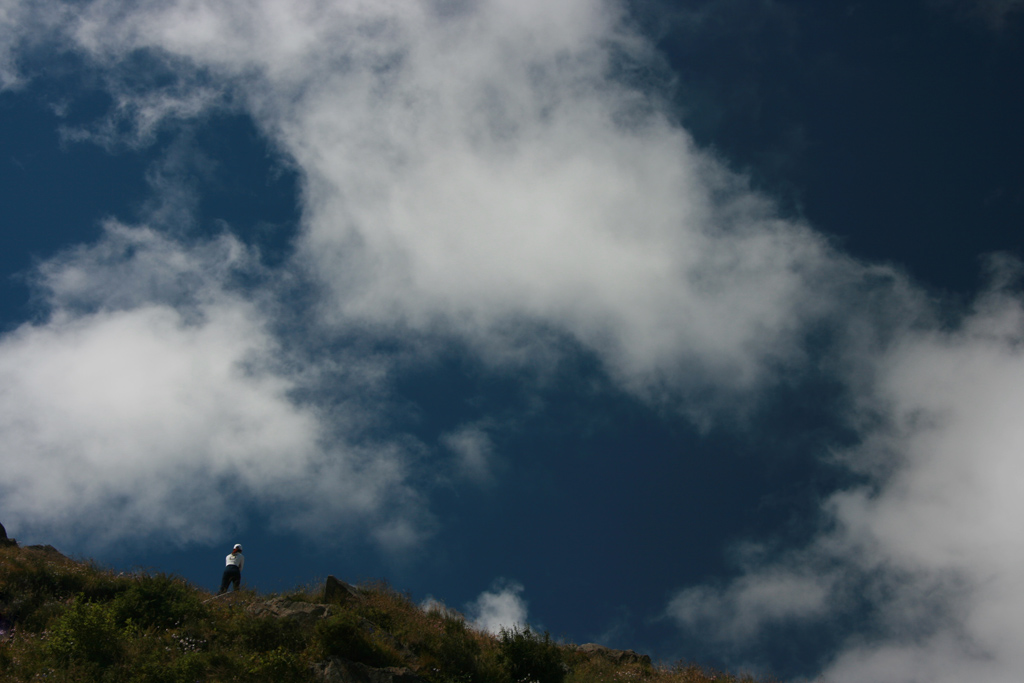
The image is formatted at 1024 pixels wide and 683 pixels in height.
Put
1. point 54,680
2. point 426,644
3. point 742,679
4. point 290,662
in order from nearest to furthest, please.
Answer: point 54,680
point 290,662
point 426,644
point 742,679

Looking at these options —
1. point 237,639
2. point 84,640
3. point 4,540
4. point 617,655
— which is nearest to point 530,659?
point 617,655

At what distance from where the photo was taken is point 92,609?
14.0 metres

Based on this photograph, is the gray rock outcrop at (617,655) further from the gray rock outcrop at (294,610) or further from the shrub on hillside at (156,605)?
the shrub on hillside at (156,605)

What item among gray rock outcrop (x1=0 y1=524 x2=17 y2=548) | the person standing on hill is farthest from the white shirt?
gray rock outcrop (x1=0 y1=524 x2=17 y2=548)

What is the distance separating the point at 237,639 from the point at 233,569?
18.5 ft

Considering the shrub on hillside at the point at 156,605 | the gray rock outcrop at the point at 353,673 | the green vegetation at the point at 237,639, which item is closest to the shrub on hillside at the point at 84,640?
the green vegetation at the point at 237,639

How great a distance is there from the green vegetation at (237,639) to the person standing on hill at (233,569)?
109 centimetres

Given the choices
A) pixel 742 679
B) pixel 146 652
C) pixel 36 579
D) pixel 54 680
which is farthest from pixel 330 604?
pixel 742 679

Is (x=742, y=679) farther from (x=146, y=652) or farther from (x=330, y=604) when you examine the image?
(x=146, y=652)

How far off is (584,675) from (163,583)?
11.3m

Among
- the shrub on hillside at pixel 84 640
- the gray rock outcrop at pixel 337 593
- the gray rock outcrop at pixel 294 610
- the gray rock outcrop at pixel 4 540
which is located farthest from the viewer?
the gray rock outcrop at pixel 4 540

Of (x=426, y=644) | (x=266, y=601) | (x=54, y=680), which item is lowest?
(x=54, y=680)

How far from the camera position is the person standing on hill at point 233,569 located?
1959 cm

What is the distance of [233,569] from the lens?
19797mm
